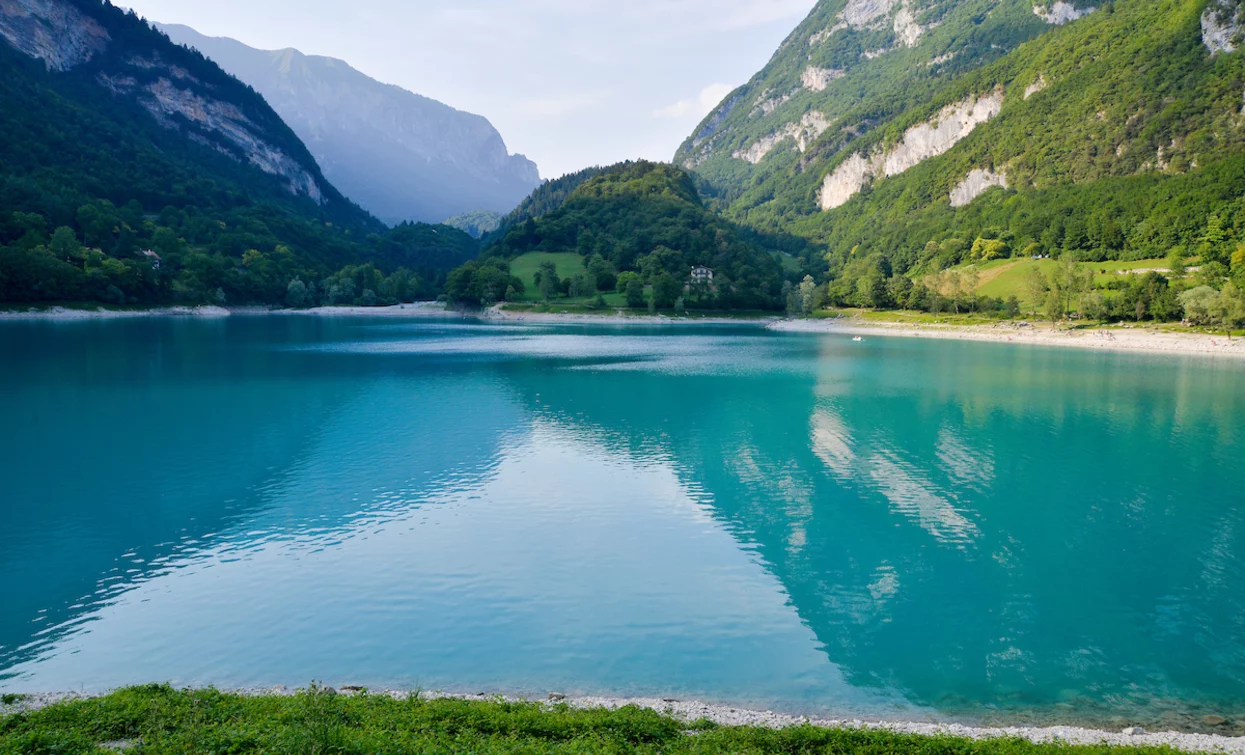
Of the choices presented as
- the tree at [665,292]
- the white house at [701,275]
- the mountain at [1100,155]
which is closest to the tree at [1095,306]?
the mountain at [1100,155]

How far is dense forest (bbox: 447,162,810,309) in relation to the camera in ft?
456

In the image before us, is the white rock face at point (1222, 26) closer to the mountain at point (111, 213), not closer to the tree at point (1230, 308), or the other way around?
the tree at point (1230, 308)

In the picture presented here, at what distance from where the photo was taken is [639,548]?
17.5 metres

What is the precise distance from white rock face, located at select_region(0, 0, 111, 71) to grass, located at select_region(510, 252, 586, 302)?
136 meters

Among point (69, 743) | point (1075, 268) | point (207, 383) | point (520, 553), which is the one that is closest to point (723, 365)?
point (207, 383)

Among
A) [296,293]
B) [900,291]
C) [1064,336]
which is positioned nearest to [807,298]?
[900,291]

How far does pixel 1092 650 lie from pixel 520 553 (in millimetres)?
11912

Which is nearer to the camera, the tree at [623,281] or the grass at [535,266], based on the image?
the tree at [623,281]

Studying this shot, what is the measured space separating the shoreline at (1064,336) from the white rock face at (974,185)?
3789 inches

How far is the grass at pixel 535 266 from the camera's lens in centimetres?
15075

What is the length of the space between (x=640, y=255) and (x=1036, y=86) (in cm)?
12125

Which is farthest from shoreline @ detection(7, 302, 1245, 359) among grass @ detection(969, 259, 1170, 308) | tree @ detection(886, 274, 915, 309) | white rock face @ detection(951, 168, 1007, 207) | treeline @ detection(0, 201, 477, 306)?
white rock face @ detection(951, 168, 1007, 207)

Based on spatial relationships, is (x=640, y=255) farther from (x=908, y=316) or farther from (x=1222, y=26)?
(x=1222, y=26)

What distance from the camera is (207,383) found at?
4259 cm
